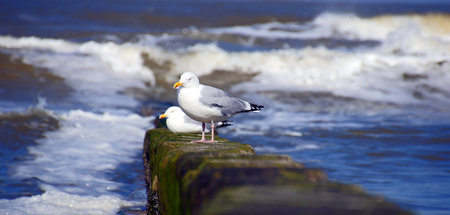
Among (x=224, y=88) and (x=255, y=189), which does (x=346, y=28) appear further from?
(x=255, y=189)

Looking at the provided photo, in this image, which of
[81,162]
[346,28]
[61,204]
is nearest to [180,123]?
[61,204]

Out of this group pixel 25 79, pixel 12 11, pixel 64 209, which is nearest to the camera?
pixel 64 209

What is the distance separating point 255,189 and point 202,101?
220 centimetres

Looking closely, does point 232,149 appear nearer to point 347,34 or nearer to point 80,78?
point 80,78

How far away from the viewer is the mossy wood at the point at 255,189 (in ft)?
5.89

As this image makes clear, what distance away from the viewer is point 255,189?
1989 mm

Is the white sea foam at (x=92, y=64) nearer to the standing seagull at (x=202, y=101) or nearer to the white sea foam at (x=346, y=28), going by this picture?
the white sea foam at (x=346, y=28)

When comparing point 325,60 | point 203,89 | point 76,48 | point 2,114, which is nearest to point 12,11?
point 76,48

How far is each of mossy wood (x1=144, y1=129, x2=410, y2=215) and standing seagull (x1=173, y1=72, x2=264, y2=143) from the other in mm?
1231

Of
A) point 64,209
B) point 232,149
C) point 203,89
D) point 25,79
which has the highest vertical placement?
point 25,79

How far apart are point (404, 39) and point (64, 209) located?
16.3 m

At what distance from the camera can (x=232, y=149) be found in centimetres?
319

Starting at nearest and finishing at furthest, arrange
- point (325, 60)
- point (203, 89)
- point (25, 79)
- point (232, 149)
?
point (232, 149) → point (203, 89) → point (25, 79) → point (325, 60)

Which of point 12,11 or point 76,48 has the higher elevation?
point 12,11
